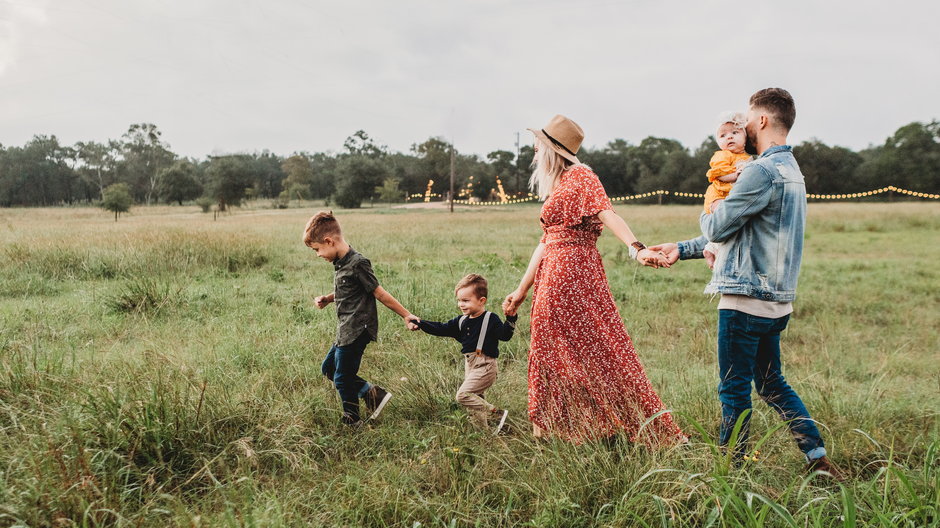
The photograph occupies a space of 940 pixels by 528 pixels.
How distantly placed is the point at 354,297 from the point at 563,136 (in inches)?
69.5

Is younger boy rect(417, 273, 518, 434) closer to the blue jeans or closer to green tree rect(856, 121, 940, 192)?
the blue jeans

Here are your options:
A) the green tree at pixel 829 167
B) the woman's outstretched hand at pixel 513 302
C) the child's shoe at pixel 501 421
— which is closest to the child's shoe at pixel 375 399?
the child's shoe at pixel 501 421

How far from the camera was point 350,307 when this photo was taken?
3.79 m

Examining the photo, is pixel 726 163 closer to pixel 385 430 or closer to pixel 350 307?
pixel 350 307

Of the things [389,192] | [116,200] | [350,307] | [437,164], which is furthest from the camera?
[437,164]

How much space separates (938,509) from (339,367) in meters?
3.25

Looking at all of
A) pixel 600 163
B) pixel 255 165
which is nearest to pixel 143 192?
pixel 255 165

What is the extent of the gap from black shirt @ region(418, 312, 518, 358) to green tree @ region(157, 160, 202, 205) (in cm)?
6008

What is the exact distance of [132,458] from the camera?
2.88 meters

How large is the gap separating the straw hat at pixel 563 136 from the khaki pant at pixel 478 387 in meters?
1.44

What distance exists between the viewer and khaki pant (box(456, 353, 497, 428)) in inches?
144

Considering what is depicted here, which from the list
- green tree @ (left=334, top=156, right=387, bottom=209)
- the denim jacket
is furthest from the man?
green tree @ (left=334, top=156, right=387, bottom=209)

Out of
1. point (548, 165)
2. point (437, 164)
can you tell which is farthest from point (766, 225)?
point (437, 164)

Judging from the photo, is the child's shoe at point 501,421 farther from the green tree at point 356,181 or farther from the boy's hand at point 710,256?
the green tree at point 356,181
